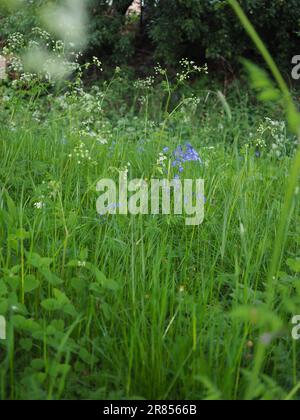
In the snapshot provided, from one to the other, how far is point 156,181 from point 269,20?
16.1ft

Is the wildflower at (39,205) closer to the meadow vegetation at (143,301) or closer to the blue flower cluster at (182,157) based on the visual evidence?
the meadow vegetation at (143,301)

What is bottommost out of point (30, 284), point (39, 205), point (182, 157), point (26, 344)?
point (26, 344)

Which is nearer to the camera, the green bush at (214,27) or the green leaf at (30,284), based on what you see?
the green leaf at (30,284)

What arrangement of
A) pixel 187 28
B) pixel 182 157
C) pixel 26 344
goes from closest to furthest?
pixel 26 344 → pixel 182 157 → pixel 187 28

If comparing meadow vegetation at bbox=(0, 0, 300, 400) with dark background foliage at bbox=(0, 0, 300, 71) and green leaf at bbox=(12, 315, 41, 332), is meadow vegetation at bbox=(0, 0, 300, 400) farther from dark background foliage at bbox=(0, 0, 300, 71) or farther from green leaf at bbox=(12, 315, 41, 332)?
dark background foliage at bbox=(0, 0, 300, 71)

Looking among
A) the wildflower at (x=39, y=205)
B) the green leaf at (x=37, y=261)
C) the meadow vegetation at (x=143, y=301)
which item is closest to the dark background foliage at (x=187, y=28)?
the meadow vegetation at (x=143, y=301)

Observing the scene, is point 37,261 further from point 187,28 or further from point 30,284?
point 187,28

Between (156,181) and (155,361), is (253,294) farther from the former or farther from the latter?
(156,181)

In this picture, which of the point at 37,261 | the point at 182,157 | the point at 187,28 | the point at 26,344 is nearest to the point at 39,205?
the point at 37,261

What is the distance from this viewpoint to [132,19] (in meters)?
7.29

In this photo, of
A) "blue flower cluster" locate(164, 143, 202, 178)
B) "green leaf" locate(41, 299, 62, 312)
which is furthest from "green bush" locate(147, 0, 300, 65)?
"green leaf" locate(41, 299, 62, 312)

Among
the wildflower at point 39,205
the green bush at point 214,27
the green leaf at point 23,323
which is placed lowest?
the green leaf at point 23,323
